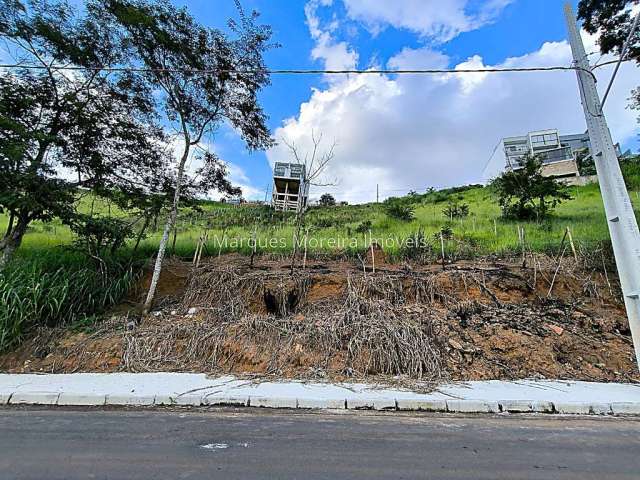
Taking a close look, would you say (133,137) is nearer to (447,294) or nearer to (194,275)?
(194,275)

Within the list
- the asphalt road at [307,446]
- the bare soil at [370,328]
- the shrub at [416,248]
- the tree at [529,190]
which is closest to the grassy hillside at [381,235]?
the shrub at [416,248]

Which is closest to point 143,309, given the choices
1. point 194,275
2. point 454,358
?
point 194,275

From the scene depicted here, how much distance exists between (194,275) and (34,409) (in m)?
4.21

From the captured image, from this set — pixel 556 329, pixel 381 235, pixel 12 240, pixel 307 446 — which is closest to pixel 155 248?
pixel 12 240

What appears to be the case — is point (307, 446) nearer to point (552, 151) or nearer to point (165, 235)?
point (165, 235)

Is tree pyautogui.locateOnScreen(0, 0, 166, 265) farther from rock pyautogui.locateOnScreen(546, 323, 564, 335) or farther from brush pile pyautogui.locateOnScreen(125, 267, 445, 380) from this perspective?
rock pyautogui.locateOnScreen(546, 323, 564, 335)

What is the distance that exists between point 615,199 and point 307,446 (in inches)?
225

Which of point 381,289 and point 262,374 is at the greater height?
point 381,289

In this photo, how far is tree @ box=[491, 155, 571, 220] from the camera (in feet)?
40.4

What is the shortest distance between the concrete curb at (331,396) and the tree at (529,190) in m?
9.41

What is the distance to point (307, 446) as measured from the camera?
3.03 m

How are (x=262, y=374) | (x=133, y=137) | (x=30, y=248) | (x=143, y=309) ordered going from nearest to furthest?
1. (x=262, y=374)
2. (x=143, y=309)
3. (x=133, y=137)
4. (x=30, y=248)

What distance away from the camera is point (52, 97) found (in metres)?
7.05

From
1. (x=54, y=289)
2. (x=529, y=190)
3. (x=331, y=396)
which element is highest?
(x=529, y=190)
